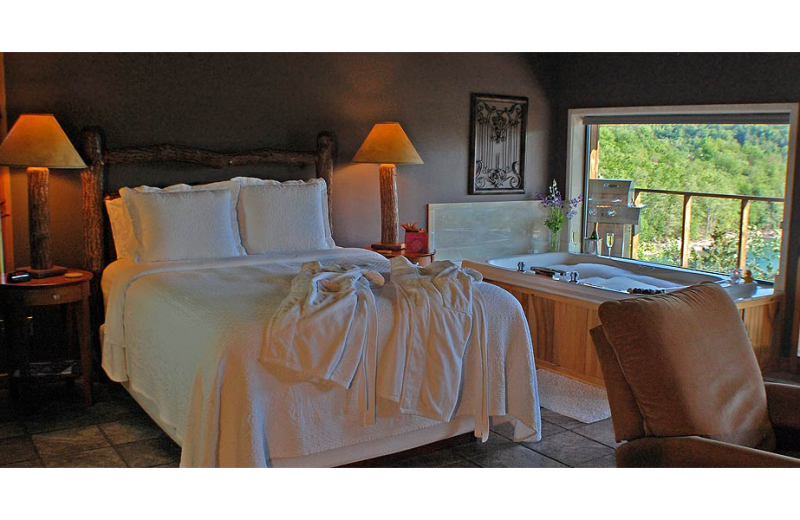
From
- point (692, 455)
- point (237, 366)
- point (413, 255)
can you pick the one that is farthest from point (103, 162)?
point (692, 455)

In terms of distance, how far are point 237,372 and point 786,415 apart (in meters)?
1.94

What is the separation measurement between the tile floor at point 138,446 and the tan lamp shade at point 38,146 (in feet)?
4.32

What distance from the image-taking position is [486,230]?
6.17 m

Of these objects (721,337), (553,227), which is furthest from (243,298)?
(553,227)

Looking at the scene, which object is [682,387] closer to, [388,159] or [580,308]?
[580,308]

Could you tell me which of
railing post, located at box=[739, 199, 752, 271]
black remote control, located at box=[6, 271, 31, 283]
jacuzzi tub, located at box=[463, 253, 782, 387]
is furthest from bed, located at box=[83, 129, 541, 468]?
railing post, located at box=[739, 199, 752, 271]

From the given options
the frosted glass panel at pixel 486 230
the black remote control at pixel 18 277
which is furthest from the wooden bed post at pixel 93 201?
the frosted glass panel at pixel 486 230

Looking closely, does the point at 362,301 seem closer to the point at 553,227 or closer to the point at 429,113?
the point at 429,113

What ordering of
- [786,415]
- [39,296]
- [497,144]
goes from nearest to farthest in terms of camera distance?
[786,415] < [39,296] < [497,144]

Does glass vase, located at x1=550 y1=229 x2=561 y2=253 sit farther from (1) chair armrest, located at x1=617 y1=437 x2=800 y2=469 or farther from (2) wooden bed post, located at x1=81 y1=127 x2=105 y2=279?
(1) chair armrest, located at x1=617 y1=437 x2=800 y2=469

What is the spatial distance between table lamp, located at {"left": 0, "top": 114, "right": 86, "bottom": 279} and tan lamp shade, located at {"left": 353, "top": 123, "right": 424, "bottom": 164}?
1870 millimetres

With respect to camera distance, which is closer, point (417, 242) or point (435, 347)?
point (435, 347)

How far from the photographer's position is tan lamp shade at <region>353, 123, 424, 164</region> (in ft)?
16.7

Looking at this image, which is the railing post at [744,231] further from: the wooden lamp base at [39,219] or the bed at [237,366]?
the wooden lamp base at [39,219]
